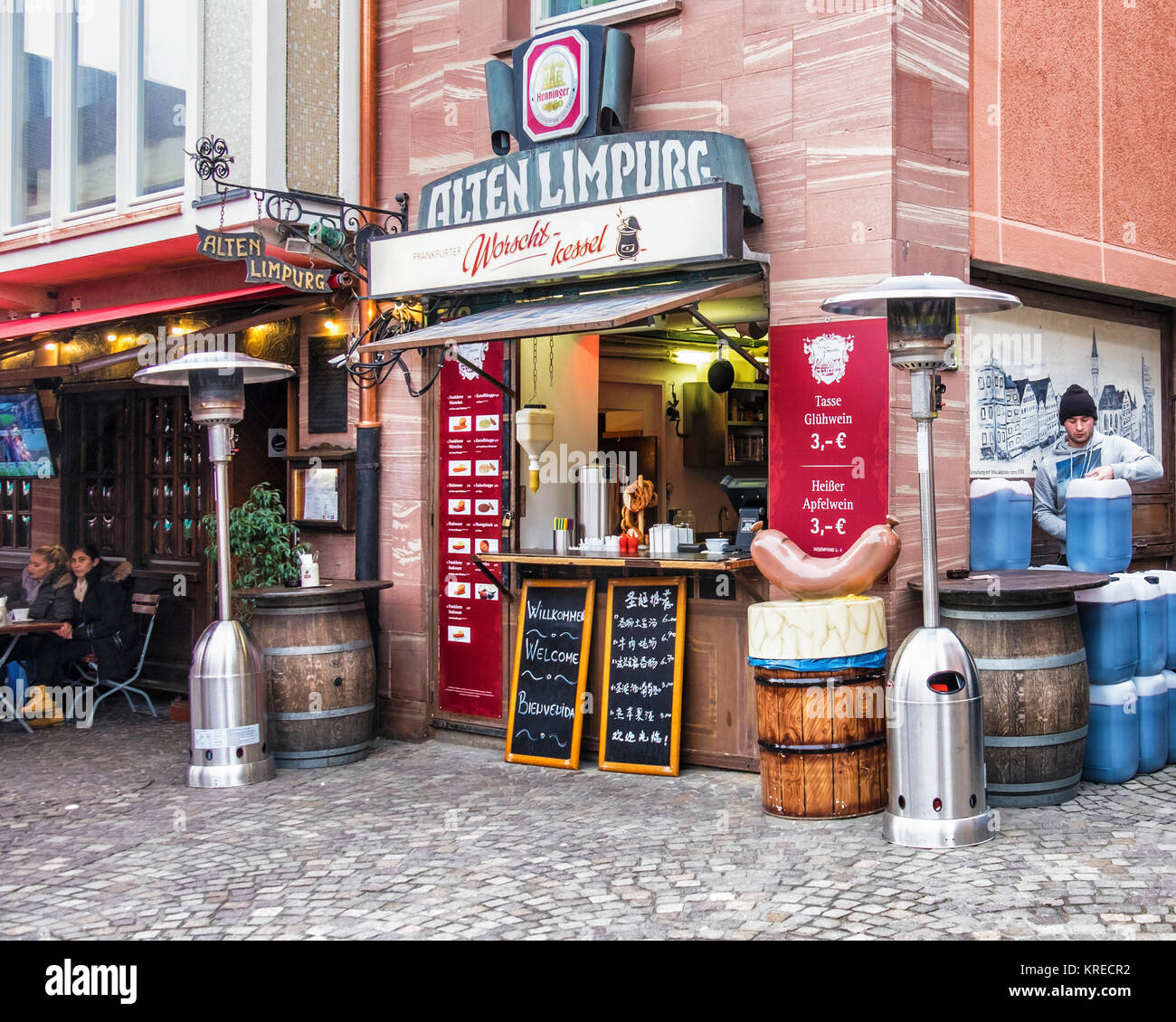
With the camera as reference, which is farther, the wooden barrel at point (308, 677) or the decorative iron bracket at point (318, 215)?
the decorative iron bracket at point (318, 215)

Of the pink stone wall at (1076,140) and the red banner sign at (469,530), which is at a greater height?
the pink stone wall at (1076,140)

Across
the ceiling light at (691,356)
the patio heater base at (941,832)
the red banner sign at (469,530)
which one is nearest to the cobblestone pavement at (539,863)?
the patio heater base at (941,832)

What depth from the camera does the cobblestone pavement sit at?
4.46m

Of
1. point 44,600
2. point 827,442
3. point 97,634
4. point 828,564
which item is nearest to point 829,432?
point 827,442

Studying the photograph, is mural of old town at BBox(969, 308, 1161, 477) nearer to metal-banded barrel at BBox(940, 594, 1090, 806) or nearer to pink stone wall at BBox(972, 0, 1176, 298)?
pink stone wall at BBox(972, 0, 1176, 298)

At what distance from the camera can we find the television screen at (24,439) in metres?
10.9

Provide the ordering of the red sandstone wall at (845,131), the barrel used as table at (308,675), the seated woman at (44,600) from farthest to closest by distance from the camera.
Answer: the seated woman at (44,600)
the barrel used as table at (308,675)
the red sandstone wall at (845,131)

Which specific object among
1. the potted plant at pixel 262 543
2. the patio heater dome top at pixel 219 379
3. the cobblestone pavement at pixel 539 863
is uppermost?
the patio heater dome top at pixel 219 379

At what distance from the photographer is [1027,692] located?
5672 mm

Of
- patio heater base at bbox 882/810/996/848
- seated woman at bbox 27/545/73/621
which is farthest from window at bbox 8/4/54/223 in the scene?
patio heater base at bbox 882/810/996/848

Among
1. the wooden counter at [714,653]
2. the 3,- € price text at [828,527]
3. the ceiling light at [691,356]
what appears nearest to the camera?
the 3,- € price text at [828,527]

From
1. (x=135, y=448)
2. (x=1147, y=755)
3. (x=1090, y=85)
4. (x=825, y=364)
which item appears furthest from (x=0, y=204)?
(x=1147, y=755)

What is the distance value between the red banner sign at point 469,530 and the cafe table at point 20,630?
2.79 m

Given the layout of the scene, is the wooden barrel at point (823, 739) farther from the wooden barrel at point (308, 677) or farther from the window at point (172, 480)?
the window at point (172, 480)
